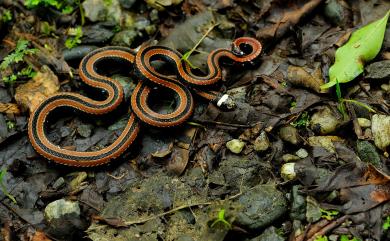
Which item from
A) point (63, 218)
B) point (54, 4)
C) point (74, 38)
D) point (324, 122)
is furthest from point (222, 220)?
point (54, 4)

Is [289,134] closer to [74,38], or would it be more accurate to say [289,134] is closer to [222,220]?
[222,220]

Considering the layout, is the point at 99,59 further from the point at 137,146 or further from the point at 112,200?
the point at 112,200

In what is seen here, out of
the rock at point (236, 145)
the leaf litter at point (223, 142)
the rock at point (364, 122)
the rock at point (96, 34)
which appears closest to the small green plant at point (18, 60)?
the leaf litter at point (223, 142)

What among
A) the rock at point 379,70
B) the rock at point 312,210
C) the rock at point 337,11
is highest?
the rock at point 337,11

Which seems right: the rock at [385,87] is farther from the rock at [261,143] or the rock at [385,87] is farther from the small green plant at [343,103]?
the rock at [261,143]

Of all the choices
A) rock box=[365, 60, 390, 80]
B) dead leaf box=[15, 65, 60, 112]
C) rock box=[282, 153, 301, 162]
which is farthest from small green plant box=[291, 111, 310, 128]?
dead leaf box=[15, 65, 60, 112]

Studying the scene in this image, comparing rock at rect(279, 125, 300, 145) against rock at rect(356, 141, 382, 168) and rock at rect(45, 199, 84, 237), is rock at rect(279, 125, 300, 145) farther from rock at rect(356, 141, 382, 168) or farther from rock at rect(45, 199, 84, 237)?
rock at rect(45, 199, 84, 237)
